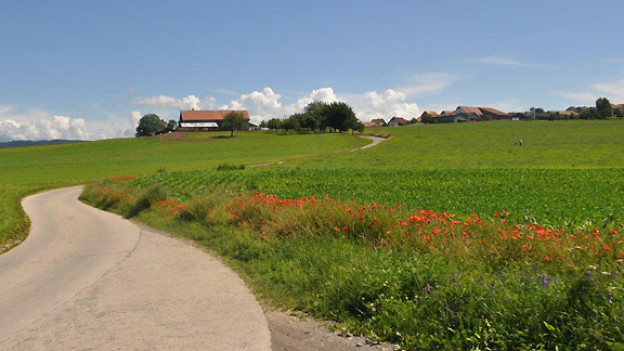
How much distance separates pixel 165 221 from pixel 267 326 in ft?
38.0

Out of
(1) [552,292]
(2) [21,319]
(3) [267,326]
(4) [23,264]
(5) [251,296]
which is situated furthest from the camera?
(4) [23,264]

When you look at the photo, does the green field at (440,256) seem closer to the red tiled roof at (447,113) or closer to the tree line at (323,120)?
the tree line at (323,120)

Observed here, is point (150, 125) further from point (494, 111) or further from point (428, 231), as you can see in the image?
point (428, 231)

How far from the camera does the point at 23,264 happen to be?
1187 cm

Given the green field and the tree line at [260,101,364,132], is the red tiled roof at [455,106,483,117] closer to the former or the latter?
the tree line at [260,101,364,132]

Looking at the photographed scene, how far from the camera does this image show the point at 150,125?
555 feet

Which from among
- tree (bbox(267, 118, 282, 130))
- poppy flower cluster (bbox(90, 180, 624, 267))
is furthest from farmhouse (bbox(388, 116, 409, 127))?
poppy flower cluster (bbox(90, 180, 624, 267))

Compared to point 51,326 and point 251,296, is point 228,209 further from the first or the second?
point 51,326

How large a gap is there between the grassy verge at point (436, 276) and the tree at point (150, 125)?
168 m

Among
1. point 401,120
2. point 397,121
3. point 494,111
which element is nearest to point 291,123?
point 397,121

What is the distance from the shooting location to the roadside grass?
5700cm

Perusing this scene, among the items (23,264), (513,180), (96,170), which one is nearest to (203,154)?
(96,170)

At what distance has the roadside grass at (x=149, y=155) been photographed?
2244 inches

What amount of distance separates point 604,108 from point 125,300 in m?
174
